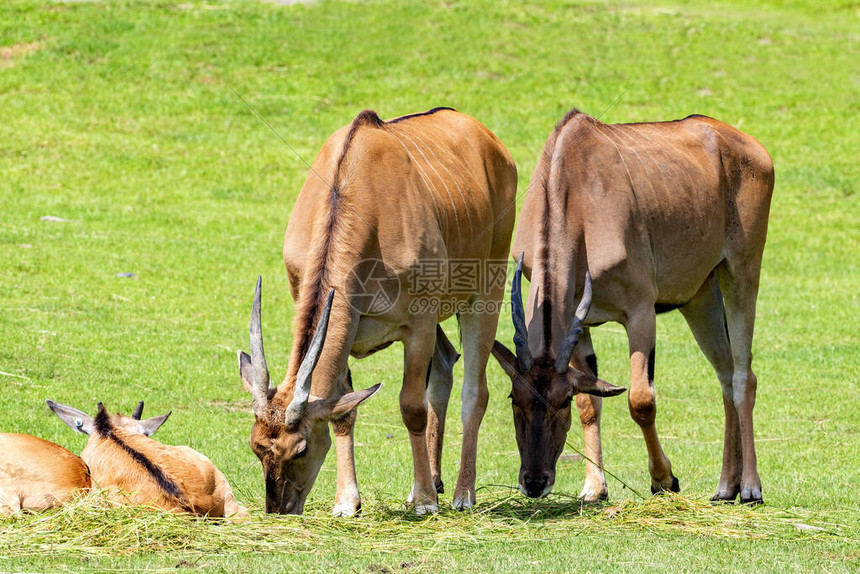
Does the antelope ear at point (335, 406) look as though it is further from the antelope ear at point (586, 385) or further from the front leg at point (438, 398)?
the front leg at point (438, 398)

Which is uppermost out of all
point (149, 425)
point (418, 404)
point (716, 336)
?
point (716, 336)

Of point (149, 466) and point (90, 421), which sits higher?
point (90, 421)

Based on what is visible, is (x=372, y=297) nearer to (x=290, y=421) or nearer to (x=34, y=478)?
(x=290, y=421)

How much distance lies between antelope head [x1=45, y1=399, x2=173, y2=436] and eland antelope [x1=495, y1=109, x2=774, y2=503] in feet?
8.03

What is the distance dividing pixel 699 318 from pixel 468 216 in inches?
95.4

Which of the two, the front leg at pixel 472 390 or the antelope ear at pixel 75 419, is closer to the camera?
the antelope ear at pixel 75 419

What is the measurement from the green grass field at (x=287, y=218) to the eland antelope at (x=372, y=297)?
1.32 feet

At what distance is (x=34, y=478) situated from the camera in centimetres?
691

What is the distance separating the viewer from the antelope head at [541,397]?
7.43m

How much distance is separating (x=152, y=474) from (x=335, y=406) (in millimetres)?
1178

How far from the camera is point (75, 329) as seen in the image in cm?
1321

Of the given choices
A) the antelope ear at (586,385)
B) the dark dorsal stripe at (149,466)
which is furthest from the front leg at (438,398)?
the dark dorsal stripe at (149,466)

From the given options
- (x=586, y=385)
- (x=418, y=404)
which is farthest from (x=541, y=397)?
(x=418, y=404)

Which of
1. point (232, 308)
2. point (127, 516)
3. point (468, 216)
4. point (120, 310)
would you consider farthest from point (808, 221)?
point (127, 516)
